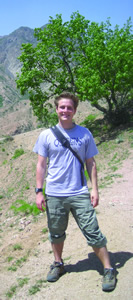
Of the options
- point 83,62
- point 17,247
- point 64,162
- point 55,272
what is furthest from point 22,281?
point 83,62

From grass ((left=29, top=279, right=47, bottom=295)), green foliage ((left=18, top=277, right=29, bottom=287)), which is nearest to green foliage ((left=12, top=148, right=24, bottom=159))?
green foliage ((left=18, top=277, right=29, bottom=287))

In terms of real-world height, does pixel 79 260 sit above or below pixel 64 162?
below

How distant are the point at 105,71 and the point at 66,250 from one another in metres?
12.1

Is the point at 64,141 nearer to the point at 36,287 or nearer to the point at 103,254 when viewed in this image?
the point at 103,254

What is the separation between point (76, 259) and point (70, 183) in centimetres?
142

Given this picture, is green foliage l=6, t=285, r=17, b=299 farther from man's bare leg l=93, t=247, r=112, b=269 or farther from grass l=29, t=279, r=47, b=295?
man's bare leg l=93, t=247, r=112, b=269

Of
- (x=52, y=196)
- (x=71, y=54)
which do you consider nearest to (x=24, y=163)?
(x=71, y=54)

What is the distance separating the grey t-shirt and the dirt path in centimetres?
108

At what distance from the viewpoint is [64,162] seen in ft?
11.6

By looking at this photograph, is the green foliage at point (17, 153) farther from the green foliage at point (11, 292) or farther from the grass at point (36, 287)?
the grass at point (36, 287)

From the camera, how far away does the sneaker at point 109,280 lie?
11.3 ft

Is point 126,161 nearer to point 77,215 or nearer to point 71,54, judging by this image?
point 77,215

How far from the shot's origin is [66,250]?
4770 mm

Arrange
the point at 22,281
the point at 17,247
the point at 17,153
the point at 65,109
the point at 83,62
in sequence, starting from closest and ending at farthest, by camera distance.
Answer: the point at 65,109 < the point at 22,281 < the point at 17,247 < the point at 83,62 < the point at 17,153
